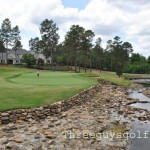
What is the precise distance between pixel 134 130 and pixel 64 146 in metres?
5.86

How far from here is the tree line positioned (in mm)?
102500

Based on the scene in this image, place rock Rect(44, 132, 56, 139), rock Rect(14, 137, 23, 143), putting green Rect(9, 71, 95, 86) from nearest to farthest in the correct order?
rock Rect(14, 137, 23, 143) < rock Rect(44, 132, 56, 139) < putting green Rect(9, 71, 95, 86)

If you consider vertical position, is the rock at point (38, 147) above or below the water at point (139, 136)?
below

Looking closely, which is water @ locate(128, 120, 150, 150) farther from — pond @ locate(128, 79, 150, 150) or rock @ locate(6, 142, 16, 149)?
rock @ locate(6, 142, 16, 149)

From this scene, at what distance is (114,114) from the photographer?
90.0ft

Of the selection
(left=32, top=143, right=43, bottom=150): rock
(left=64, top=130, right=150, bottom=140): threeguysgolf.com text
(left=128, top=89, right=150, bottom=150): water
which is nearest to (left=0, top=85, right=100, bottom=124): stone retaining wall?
(left=64, top=130, right=150, bottom=140): threeguysgolf.com text

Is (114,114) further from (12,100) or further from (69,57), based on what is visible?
(69,57)

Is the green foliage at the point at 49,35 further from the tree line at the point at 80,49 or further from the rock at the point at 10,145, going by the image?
the rock at the point at 10,145

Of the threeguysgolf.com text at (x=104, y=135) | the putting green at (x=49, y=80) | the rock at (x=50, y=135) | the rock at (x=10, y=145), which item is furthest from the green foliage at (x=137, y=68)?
the rock at (x=10, y=145)

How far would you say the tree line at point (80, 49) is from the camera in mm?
102500

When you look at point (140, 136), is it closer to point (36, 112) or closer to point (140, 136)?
point (140, 136)

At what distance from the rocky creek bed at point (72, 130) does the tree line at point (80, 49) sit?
6137 cm

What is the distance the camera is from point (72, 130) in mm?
20625

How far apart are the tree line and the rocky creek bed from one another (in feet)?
201
